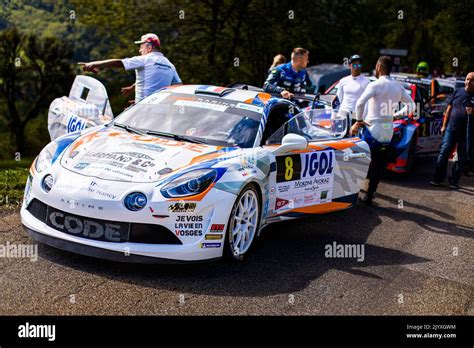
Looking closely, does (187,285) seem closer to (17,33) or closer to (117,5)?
(117,5)

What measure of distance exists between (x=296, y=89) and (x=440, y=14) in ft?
77.3

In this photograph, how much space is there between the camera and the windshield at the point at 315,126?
717cm

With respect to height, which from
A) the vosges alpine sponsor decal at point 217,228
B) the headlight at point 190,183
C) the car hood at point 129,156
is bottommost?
the vosges alpine sponsor decal at point 217,228

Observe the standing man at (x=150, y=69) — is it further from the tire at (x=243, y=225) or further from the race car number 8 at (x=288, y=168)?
the tire at (x=243, y=225)

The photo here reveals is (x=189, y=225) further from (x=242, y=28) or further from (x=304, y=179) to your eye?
(x=242, y=28)

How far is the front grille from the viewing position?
5.54m

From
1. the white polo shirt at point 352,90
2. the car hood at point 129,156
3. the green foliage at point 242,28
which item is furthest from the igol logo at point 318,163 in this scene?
the green foliage at point 242,28

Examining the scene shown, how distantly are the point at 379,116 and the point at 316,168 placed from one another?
2.42 metres

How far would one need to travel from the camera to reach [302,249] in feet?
22.9

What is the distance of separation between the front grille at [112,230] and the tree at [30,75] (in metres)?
35.5

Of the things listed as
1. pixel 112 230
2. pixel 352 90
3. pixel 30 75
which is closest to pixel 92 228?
pixel 112 230

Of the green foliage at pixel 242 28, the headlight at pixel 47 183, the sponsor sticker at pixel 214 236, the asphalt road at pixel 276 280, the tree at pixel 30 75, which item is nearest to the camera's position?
the asphalt road at pixel 276 280
